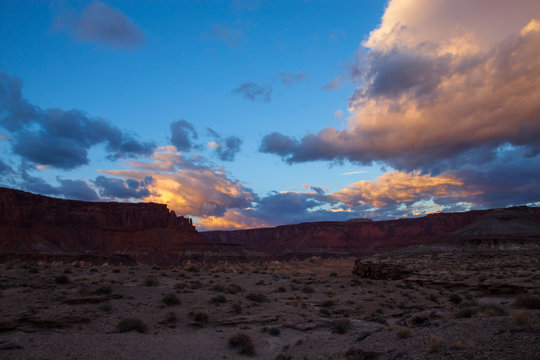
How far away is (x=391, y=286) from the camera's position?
21781 millimetres

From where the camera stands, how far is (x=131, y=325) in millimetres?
11711

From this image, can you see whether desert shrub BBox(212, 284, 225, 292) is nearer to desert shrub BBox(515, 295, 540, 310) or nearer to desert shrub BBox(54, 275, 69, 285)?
desert shrub BBox(54, 275, 69, 285)

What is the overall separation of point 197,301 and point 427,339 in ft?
→ 34.4

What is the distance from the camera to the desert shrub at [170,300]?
575 inches

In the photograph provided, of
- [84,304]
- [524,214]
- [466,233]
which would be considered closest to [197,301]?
[84,304]

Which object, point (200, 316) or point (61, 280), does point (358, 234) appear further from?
point (61, 280)

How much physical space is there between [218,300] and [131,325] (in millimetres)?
4687

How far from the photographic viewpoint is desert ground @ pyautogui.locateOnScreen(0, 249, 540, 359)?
8.00 metres

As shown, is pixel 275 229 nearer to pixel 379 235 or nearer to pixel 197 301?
→ pixel 379 235

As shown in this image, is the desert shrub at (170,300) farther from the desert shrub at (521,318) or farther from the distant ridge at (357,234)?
the distant ridge at (357,234)

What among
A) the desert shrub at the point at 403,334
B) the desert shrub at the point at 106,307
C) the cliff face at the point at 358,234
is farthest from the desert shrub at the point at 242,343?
the cliff face at the point at 358,234

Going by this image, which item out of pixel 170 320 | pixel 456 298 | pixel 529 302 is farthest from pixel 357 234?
pixel 170 320

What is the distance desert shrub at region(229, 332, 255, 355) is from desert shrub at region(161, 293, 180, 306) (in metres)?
4.49

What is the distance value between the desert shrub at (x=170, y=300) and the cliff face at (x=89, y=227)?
64.7m
